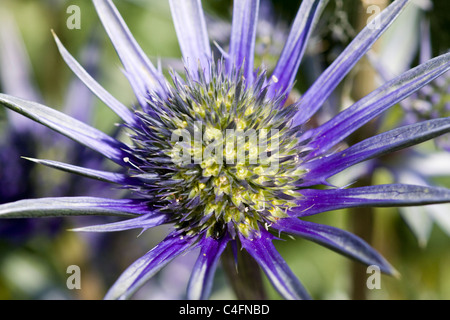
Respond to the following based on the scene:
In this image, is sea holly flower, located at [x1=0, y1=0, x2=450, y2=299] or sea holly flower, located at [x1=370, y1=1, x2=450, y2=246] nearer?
sea holly flower, located at [x1=0, y1=0, x2=450, y2=299]

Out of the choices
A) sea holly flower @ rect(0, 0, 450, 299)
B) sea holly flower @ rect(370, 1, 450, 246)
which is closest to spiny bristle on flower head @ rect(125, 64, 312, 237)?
sea holly flower @ rect(0, 0, 450, 299)

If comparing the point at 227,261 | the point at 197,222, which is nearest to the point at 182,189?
the point at 197,222

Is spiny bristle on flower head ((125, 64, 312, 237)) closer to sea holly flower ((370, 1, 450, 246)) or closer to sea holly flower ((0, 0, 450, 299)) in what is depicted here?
sea holly flower ((0, 0, 450, 299))

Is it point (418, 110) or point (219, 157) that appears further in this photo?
point (418, 110)

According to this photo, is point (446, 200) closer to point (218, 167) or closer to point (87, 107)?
point (218, 167)

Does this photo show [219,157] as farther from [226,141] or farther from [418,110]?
[418,110]

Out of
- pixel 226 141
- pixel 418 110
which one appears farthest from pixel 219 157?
pixel 418 110
